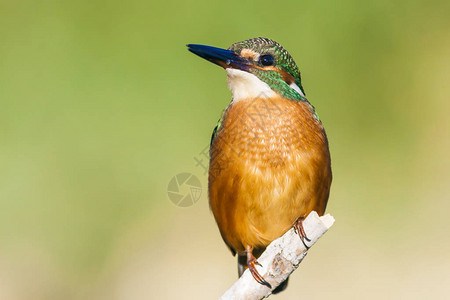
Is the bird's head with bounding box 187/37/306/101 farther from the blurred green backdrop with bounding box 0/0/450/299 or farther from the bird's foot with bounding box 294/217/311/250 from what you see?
the blurred green backdrop with bounding box 0/0/450/299

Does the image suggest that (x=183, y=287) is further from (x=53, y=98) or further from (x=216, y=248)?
(x=53, y=98)

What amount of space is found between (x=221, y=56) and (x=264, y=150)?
69 cm

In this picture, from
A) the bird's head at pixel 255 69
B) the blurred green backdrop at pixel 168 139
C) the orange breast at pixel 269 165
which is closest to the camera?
the orange breast at pixel 269 165

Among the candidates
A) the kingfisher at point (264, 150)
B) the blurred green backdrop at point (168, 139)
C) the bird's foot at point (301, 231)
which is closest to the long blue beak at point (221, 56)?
the kingfisher at point (264, 150)

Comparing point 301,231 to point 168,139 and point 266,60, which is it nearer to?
point 266,60

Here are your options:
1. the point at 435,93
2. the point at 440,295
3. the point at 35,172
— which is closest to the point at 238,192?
the point at 440,295

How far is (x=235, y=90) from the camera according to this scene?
15.0 ft

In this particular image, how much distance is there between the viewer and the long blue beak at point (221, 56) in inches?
171

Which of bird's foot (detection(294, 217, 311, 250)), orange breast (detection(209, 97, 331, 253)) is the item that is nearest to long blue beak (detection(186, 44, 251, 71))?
orange breast (detection(209, 97, 331, 253))

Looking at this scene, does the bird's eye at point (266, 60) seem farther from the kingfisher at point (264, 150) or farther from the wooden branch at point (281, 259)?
the wooden branch at point (281, 259)

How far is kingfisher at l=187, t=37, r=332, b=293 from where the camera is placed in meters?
4.33

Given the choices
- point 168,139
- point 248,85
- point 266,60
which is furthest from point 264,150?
point 168,139

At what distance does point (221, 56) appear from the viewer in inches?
173

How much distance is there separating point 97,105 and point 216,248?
2.25m
